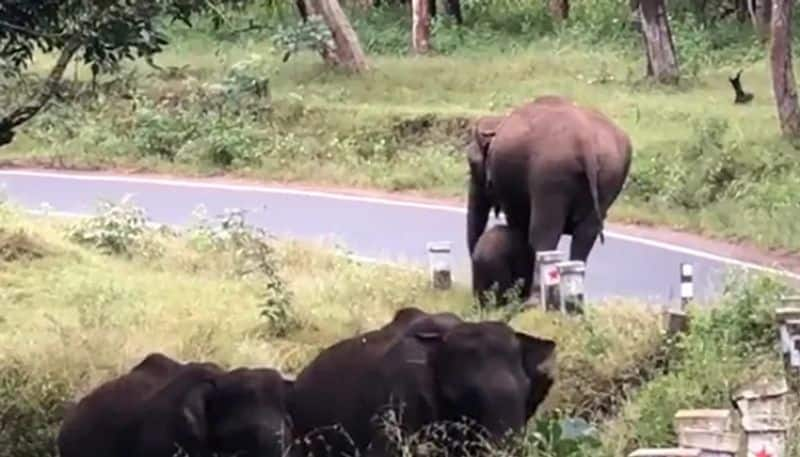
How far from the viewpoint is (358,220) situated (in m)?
18.0

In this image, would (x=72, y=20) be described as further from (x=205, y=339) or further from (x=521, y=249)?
(x=521, y=249)

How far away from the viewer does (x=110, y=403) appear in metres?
8.97

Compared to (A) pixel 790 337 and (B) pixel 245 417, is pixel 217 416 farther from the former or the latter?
(A) pixel 790 337

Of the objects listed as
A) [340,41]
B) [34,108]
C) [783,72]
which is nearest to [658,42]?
[340,41]

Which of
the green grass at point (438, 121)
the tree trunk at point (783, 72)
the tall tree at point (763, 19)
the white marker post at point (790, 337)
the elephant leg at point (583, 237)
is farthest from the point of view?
the tall tree at point (763, 19)

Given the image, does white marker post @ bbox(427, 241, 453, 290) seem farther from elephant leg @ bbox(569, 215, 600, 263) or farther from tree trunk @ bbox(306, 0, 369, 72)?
tree trunk @ bbox(306, 0, 369, 72)

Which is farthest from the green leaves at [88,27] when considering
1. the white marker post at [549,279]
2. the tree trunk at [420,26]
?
the tree trunk at [420,26]

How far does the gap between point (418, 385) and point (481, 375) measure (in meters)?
0.29

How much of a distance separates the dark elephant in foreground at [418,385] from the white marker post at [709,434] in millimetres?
1568

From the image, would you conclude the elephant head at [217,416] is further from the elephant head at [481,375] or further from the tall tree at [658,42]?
the tall tree at [658,42]

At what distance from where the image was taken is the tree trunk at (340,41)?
1029 inches

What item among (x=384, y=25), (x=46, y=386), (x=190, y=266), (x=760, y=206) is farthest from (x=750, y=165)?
(x=384, y=25)

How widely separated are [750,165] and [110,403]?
10.6 metres

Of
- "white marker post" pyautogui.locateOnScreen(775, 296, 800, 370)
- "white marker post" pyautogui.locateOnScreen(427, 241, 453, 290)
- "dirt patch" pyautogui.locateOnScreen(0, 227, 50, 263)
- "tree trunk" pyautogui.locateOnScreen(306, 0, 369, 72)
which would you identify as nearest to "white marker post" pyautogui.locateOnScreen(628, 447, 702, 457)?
"white marker post" pyautogui.locateOnScreen(775, 296, 800, 370)
